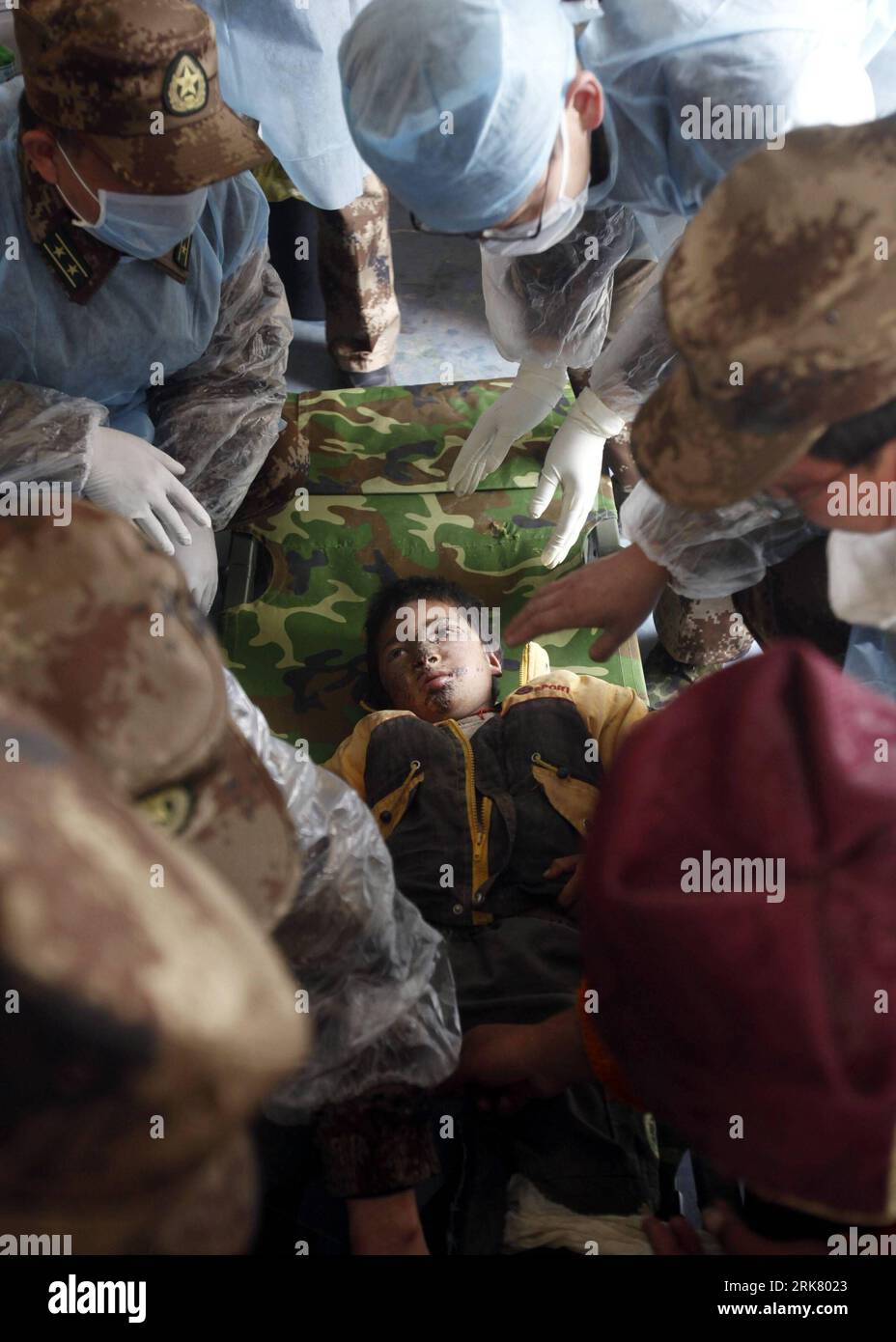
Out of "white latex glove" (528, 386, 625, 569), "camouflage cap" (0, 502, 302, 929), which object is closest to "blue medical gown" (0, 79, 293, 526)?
"white latex glove" (528, 386, 625, 569)

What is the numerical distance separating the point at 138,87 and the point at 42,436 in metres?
0.48

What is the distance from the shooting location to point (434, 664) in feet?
5.40

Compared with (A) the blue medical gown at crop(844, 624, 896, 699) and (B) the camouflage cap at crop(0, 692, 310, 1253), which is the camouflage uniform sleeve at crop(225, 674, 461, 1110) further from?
(A) the blue medical gown at crop(844, 624, 896, 699)

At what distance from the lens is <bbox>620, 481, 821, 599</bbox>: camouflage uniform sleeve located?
1.04m

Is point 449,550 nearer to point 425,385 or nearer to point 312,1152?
point 425,385

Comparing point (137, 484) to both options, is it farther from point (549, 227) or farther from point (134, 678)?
point (134, 678)

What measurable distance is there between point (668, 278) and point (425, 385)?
1.54m

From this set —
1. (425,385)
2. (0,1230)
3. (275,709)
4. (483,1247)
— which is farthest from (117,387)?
(0,1230)

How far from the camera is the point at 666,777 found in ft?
1.86

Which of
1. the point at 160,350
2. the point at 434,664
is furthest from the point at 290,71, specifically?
the point at 434,664

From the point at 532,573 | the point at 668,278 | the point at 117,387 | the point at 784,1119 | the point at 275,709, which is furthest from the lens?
the point at 532,573

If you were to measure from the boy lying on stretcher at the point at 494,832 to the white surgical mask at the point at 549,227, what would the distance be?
60 centimetres

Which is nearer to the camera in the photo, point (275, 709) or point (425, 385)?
point (275, 709)

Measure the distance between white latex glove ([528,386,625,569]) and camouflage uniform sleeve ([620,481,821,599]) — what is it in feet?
1.59
